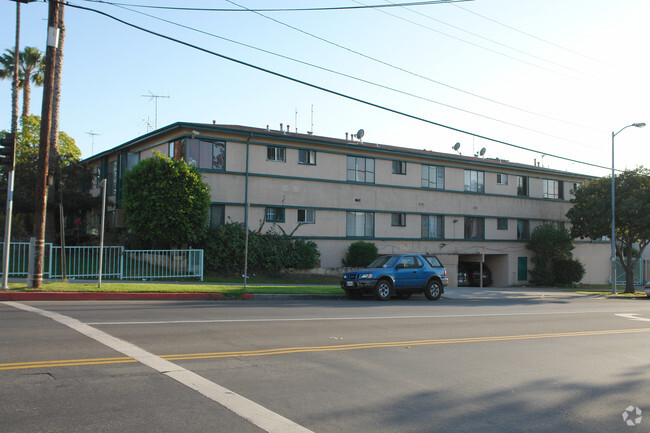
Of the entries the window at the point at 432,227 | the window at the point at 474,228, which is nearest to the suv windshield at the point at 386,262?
the window at the point at 432,227

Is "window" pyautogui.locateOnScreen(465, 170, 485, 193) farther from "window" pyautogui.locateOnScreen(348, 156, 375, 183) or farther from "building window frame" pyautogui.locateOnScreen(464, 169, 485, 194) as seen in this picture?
"window" pyautogui.locateOnScreen(348, 156, 375, 183)

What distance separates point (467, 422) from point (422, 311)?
34.7 ft

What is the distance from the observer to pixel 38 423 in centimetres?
502

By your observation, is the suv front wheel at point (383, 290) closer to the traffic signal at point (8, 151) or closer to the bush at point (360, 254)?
the bush at point (360, 254)

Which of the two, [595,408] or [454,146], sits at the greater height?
[454,146]

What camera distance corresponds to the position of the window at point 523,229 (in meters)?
40.2

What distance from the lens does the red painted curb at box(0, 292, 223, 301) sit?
49.5 ft

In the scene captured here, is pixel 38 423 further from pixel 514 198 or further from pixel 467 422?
pixel 514 198

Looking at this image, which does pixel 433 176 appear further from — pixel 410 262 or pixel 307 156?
pixel 410 262

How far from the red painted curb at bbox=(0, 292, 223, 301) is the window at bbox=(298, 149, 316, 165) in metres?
13.7

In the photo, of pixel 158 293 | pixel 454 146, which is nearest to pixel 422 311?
pixel 158 293

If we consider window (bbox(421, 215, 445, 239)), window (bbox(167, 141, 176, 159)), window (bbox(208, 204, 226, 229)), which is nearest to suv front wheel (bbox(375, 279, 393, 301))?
window (bbox(208, 204, 226, 229))

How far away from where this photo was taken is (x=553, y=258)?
38.8 metres

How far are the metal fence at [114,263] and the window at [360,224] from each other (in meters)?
10.6
